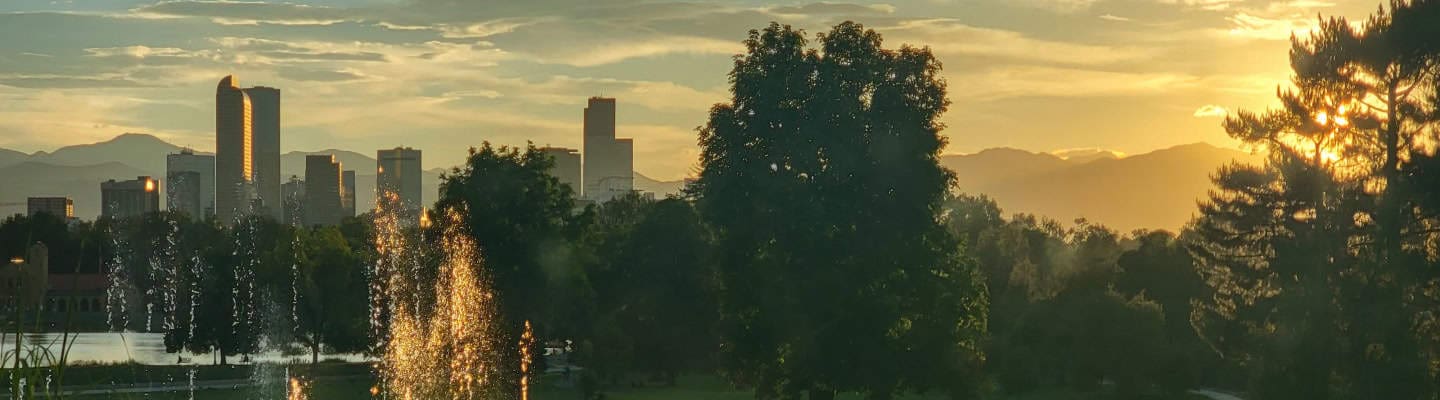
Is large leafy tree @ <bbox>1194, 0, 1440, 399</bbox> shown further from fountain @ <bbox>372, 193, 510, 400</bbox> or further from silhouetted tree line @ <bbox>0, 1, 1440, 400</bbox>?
fountain @ <bbox>372, 193, 510, 400</bbox>

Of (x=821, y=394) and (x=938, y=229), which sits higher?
(x=938, y=229)

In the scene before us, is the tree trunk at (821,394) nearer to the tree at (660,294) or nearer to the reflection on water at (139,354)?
the tree at (660,294)

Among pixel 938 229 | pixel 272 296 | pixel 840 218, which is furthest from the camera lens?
pixel 272 296

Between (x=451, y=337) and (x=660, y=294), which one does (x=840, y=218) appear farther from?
(x=660, y=294)

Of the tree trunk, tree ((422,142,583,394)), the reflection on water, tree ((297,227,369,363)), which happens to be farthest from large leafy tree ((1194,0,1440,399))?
the reflection on water

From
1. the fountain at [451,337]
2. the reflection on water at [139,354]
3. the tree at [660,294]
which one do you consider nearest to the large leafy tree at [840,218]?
the fountain at [451,337]

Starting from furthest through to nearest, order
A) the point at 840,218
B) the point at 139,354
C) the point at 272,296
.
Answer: the point at 139,354 → the point at 272,296 → the point at 840,218

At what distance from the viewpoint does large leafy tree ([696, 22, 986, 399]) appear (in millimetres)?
47281

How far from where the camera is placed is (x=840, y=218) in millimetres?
47469

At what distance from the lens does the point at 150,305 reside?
389ft

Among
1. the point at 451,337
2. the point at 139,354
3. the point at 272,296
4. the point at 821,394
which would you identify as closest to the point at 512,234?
the point at 451,337

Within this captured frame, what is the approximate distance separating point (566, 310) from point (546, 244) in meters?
3.16

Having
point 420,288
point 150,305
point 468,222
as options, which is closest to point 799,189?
point 468,222

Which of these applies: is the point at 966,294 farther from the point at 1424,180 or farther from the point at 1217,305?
the point at 1217,305
